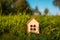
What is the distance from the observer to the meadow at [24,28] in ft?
18.2

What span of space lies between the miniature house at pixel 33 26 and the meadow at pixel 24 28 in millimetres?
102

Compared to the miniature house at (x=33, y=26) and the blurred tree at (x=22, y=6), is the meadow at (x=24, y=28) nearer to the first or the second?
the miniature house at (x=33, y=26)

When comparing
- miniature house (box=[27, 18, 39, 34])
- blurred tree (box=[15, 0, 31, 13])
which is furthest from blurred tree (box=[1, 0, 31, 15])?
miniature house (box=[27, 18, 39, 34])

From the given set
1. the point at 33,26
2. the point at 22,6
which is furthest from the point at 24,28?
the point at 22,6

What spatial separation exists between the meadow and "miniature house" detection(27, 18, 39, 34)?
10 cm

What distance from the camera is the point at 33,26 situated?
596 cm

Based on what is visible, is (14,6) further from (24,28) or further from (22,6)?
(24,28)

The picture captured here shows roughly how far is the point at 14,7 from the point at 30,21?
51.9 inches

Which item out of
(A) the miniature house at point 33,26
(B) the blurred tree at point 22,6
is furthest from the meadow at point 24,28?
(B) the blurred tree at point 22,6

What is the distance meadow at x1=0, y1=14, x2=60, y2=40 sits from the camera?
18.2ft

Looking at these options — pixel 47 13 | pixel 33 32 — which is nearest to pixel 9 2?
pixel 47 13

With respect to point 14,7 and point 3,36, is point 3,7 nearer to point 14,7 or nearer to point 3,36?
point 14,7

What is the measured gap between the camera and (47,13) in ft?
22.3

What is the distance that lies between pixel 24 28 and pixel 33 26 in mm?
231
